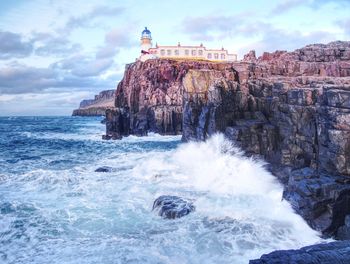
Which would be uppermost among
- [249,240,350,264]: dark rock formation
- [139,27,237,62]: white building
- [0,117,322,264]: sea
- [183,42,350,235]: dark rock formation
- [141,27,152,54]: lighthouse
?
[141,27,152,54]: lighthouse

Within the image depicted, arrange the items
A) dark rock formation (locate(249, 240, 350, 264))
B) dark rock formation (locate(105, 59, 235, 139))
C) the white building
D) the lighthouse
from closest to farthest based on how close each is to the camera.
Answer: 1. dark rock formation (locate(249, 240, 350, 264))
2. dark rock formation (locate(105, 59, 235, 139))
3. the white building
4. the lighthouse

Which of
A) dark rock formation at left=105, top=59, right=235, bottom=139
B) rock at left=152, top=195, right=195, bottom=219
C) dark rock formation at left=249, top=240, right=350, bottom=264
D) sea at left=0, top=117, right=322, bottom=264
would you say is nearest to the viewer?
dark rock formation at left=249, top=240, right=350, bottom=264

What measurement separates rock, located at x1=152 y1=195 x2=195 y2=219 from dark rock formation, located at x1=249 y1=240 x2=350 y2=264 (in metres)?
8.54

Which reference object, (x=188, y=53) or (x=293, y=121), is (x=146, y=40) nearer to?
(x=188, y=53)

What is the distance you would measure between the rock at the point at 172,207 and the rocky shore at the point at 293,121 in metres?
4.86

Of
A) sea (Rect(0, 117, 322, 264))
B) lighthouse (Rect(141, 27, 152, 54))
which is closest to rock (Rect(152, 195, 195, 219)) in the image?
sea (Rect(0, 117, 322, 264))

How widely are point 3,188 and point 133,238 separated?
12671mm

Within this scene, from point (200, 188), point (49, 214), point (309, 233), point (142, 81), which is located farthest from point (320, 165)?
point (142, 81)

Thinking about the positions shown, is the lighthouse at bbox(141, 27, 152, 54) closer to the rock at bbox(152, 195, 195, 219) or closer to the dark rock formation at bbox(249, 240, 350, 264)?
the rock at bbox(152, 195, 195, 219)

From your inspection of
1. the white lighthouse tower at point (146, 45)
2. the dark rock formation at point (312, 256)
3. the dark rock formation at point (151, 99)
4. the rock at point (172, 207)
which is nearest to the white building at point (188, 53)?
the white lighthouse tower at point (146, 45)

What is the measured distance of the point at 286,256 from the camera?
328 inches

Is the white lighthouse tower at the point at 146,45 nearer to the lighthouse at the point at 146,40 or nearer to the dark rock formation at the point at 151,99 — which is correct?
the lighthouse at the point at 146,40

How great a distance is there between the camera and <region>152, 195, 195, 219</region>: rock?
54.8ft

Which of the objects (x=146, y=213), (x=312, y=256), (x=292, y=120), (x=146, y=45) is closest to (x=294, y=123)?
(x=292, y=120)
